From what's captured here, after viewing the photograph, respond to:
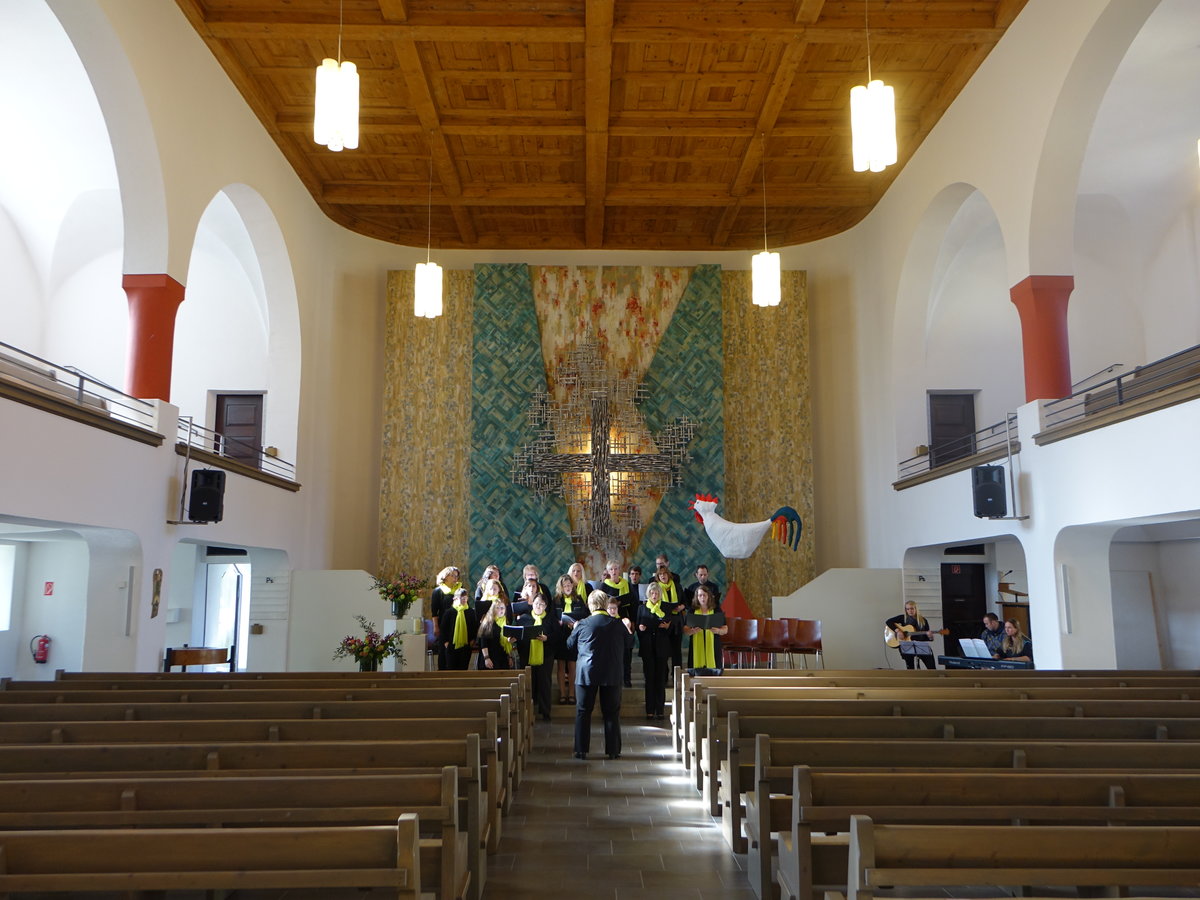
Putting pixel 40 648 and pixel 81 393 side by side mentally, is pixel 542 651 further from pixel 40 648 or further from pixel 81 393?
pixel 40 648

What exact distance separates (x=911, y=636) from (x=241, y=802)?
8958 mm

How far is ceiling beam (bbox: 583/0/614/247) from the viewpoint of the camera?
8.90 m

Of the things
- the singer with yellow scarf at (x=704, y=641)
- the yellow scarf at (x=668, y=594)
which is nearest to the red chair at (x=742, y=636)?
the yellow scarf at (x=668, y=594)

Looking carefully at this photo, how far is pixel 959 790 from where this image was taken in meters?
3.15

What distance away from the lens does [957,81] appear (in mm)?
10117

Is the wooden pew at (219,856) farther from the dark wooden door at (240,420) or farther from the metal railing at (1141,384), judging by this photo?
the dark wooden door at (240,420)

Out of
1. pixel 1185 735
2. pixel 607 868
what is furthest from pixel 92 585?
pixel 1185 735

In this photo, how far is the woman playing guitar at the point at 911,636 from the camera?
34.9 ft

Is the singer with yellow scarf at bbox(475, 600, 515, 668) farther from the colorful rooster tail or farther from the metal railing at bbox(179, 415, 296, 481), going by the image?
the colorful rooster tail

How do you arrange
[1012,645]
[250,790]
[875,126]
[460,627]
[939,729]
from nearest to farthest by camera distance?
[250,790], [939,729], [875,126], [1012,645], [460,627]

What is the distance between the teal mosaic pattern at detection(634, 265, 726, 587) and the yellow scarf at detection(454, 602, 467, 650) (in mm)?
4547

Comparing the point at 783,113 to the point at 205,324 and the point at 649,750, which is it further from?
the point at 205,324

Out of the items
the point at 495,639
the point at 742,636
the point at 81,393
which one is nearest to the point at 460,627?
the point at 495,639

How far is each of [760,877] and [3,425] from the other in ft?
17.8
